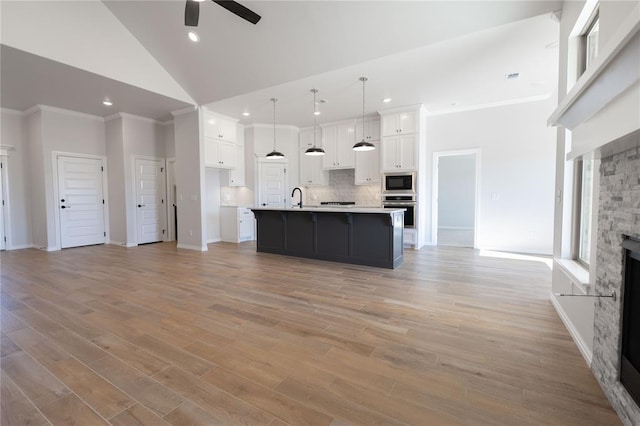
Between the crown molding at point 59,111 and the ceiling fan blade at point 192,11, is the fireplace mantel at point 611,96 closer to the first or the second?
the ceiling fan blade at point 192,11

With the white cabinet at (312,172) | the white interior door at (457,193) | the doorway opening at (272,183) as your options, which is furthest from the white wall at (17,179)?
the white interior door at (457,193)

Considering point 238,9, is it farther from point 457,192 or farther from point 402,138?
point 457,192

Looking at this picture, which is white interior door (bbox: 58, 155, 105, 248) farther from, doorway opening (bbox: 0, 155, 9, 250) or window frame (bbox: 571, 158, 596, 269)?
window frame (bbox: 571, 158, 596, 269)

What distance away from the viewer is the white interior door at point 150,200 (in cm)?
688

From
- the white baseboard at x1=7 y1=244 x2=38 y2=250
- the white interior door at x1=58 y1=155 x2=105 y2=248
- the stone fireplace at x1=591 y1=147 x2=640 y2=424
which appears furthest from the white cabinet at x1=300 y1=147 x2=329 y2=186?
the white baseboard at x1=7 y1=244 x2=38 y2=250

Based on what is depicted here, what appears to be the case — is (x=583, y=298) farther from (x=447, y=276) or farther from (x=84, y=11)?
(x=84, y=11)

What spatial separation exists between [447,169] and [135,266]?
8.86 metres

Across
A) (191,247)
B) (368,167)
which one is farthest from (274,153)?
(191,247)

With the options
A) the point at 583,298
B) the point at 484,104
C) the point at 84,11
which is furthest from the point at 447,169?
the point at 84,11

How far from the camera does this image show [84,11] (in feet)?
14.3

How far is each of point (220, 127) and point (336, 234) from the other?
4.03m

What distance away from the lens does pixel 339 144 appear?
7.14 m

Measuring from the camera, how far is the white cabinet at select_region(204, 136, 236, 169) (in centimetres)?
641

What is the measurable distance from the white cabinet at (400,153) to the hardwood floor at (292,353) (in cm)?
282
